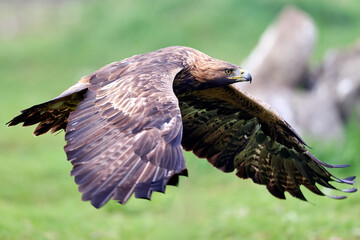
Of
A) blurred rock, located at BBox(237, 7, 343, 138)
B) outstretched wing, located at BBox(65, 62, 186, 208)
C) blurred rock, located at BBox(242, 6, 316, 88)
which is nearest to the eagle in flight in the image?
outstretched wing, located at BBox(65, 62, 186, 208)

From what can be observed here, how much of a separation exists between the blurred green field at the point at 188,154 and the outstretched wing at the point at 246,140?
70.3 inches

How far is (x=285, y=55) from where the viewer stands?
1298cm

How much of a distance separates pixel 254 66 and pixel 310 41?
1218 mm

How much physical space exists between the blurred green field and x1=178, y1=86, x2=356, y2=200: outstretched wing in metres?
1.79

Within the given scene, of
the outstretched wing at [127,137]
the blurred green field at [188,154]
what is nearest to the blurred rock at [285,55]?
the blurred green field at [188,154]

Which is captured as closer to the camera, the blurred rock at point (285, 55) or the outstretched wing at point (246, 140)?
the outstretched wing at point (246, 140)

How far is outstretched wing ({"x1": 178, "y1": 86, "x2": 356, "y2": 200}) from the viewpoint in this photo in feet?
23.2

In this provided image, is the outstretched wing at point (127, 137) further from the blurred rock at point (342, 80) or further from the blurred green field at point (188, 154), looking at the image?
the blurred rock at point (342, 80)

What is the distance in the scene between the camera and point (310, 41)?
13.3 meters

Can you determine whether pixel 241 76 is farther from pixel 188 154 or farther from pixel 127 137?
pixel 188 154

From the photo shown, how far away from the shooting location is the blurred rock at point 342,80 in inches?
470

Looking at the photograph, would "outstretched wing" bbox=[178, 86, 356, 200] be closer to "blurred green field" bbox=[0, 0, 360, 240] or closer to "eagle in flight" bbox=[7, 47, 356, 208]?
"eagle in flight" bbox=[7, 47, 356, 208]

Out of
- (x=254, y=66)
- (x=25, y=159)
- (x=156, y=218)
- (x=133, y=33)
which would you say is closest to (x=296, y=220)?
(x=156, y=218)

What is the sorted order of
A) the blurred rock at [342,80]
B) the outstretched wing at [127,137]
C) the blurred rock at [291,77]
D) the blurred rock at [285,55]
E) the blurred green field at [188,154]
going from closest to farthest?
the outstretched wing at [127,137] → the blurred green field at [188,154] → the blurred rock at [342,80] → the blurred rock at [291,77] → the blurred rock at [285,55]
